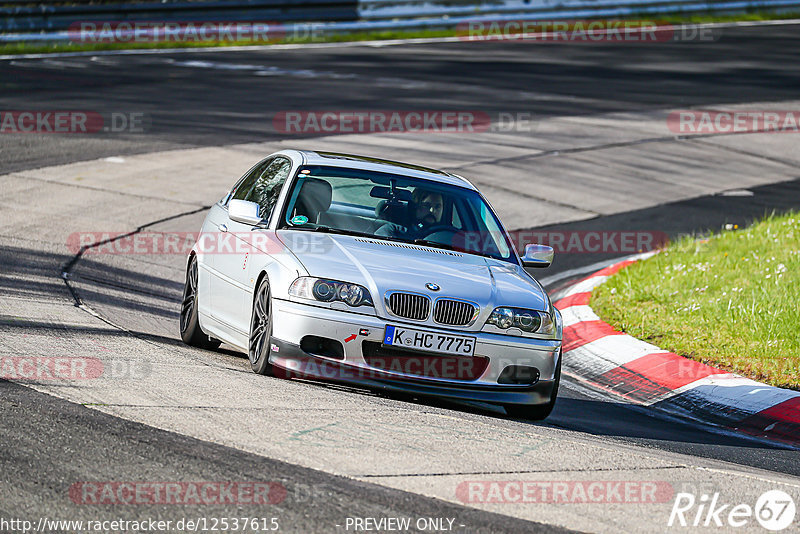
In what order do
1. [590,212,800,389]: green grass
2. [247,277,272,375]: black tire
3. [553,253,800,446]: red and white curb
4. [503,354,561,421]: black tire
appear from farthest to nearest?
[590,212,800,389]: green grass < [553,253,800,446]: red and white curb < [503,354,561,421]: black tire < [247,277,272,375]: black tire

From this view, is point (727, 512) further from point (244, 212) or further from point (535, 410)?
point (244, 212)

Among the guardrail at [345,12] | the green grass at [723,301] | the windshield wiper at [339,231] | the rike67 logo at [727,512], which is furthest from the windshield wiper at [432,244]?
the guardrail at [345,12]

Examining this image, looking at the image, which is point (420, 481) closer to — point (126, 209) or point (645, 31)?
point (126, 209)

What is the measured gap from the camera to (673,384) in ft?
28.1

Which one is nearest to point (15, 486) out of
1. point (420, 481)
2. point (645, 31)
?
point (420, 481)

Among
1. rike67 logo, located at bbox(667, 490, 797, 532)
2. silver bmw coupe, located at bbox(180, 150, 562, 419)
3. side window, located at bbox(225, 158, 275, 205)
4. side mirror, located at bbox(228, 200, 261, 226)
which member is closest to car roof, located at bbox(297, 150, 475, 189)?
silver bmw coupe, located at bbox(180, 150, 562, 419)

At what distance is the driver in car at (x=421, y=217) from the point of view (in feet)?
25.8

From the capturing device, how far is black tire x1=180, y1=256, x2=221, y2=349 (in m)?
8.55

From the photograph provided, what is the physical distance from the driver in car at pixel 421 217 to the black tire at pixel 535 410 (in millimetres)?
1413

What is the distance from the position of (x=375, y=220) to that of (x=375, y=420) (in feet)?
7.52

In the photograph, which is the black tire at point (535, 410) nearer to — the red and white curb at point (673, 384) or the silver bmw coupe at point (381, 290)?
the silver bmw coupe at point (381, 290)

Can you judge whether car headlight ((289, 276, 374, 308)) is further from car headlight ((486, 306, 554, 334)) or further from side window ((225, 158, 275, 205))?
side window ((225, 158, 275, 205))

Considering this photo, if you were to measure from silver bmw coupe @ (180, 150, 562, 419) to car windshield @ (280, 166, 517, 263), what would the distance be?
0.01 metres

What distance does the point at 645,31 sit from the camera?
36875mm
